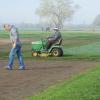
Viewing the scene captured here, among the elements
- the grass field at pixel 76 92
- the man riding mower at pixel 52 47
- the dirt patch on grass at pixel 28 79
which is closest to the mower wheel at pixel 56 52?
the man riding mower at pixel 52 47

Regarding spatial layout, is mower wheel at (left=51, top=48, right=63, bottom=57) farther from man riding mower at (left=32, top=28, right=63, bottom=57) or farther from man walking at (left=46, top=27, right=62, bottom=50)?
man walking at (left=46, top=27, right=62, bottom=50)

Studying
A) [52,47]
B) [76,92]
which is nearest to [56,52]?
[52,47]

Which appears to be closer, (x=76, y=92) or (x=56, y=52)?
(x=76, y=92)

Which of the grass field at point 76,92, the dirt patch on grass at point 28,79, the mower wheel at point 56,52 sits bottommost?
the mower wheel at point 56,52

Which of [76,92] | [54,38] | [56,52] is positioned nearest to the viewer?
[76,92]

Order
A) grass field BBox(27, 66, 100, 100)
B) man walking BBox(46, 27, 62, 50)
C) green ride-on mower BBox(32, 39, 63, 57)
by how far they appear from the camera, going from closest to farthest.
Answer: grass field BBox(27, 66, 100, 100)
man walking BBox(46, 27, 62, 50)
green ride-on mower BBox(32, 39, 63, 57)

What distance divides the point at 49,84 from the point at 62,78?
1.68 m

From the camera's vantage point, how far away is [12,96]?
1164cm

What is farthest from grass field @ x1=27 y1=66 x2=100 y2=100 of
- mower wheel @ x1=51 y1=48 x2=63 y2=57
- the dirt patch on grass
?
mower wheel @ x1=51 y1=48 x2=63 y2=57

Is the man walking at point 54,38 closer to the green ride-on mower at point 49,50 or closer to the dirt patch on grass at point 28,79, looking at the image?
the green ride-on mower at point 49,50

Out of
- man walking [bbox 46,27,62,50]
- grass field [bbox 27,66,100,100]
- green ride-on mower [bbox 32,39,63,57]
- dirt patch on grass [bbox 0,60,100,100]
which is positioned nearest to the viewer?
grass field [bbox 27,66,100,100]

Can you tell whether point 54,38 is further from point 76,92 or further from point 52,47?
point 76,92

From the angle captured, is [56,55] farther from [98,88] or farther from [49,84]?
→ [98,88]

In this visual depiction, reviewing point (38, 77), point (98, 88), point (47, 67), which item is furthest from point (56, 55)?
point (98, 88)
